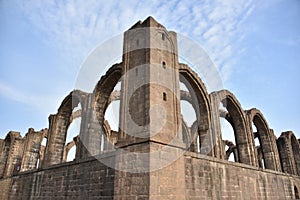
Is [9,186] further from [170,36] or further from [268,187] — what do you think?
[268,187]

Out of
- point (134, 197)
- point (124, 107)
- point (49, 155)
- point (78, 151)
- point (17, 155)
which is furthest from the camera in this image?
point (17, 155)

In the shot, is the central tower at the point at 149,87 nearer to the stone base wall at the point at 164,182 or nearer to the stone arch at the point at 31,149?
the stone base wall at the point at 164,182

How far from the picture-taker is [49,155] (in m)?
11.1

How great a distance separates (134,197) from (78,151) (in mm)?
5163

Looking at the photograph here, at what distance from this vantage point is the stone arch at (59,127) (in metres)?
11.0

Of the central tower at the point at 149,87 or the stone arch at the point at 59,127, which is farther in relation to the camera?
the stone arch at the point at 59,127

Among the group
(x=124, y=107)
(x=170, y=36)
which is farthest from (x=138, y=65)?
(x=170, y=36)

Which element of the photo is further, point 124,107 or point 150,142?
point 124,107

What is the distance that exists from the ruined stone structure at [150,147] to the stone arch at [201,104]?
43 millimetres

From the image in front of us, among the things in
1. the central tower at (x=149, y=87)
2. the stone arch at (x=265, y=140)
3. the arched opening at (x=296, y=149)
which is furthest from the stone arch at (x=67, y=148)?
the arched opening at (x=296, y=149)

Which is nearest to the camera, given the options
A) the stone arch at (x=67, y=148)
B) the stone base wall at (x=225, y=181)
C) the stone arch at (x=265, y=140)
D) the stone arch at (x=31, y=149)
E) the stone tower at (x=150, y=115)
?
the stone tower at (x=150, y=115)

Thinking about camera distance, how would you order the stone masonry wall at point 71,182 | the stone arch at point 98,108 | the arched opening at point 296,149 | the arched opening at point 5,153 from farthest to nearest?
the arched opening at point 296,149, the arched opening at point 5,153, the stone arch at point 98,108, the stone masonry wall at point 71,182

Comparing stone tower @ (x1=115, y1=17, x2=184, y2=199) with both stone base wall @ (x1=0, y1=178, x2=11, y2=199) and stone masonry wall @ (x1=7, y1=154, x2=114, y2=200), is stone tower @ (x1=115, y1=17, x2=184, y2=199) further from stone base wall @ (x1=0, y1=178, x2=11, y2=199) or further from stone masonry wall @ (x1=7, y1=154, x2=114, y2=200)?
stone base wall @ (x1=0, y1=178, x2=11, y2=199)

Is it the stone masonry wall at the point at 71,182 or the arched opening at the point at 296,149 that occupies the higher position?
A: the arched opening at the point at 296,149
